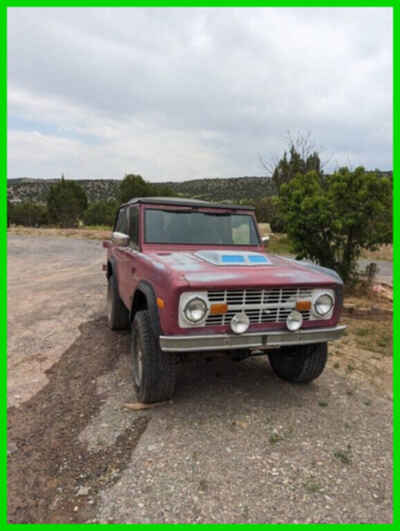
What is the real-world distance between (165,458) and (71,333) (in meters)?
3.46

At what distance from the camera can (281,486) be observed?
8.02ft

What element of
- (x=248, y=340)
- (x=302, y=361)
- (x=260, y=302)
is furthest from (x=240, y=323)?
(x=302, y=361)

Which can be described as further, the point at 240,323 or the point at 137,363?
the point at 137,363

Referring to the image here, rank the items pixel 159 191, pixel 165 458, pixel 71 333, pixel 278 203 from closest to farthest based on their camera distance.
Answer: pixel 165 458 → pixel 71 333 → pixel 278 203 → pixel 159 191

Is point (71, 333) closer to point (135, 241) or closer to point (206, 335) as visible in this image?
point (135, 241)

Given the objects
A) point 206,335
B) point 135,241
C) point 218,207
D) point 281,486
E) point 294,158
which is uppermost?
point 294,158

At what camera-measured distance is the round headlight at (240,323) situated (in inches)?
112

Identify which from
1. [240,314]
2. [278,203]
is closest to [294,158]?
[278,203]

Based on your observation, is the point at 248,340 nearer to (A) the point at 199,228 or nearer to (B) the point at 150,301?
(B) the point at 150,301

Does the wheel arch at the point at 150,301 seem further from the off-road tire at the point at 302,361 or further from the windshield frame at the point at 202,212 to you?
the off-road tire at the point at 302,361

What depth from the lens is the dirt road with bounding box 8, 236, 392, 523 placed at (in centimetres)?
228

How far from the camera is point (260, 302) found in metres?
2.97

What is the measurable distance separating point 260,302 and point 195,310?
1.90 feet

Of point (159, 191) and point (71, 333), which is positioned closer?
point (71, 333)
